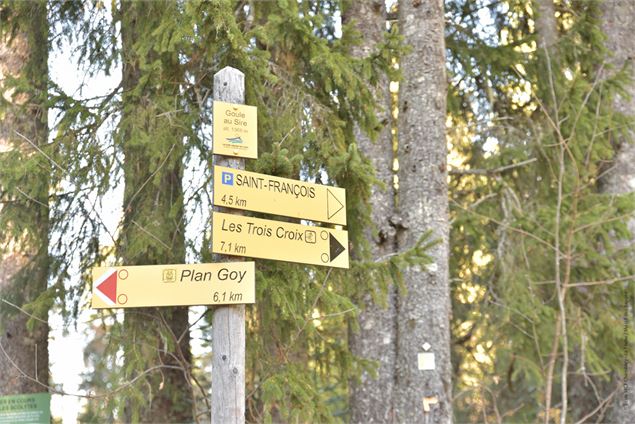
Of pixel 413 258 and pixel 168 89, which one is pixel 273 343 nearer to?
pixel 413 258

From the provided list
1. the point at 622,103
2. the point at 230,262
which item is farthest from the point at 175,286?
the point at 622,103

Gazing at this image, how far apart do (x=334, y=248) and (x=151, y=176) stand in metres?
1.93

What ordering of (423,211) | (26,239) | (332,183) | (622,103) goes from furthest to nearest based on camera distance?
(622,103) < (423,211) < (26,239) < (332,183)

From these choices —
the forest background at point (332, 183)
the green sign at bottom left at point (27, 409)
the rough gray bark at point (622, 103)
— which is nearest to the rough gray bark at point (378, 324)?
the forest background at point (332, 183)

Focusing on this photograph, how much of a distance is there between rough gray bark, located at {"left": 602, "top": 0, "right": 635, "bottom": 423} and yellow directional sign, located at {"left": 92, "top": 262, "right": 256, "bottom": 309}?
6.38m

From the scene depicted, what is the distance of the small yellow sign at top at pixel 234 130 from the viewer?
13.4 ft

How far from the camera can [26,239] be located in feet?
21.5

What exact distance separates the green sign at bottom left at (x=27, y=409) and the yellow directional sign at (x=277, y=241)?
338 centimetres

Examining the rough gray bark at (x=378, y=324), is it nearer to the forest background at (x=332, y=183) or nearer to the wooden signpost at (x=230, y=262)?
the forest background at (x=332, y=183)

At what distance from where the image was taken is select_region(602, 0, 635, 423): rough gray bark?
9.20 m

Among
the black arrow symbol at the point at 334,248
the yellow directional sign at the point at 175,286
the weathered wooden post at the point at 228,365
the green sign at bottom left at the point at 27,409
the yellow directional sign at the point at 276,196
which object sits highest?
the yellow directional sign at the point at 276,196

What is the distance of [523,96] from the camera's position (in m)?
10.4

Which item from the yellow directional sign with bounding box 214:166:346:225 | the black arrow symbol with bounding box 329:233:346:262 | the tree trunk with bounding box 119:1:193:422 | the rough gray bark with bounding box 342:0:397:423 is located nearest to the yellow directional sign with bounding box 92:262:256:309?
the yellow directional sign with bounding box 214:166:346:225

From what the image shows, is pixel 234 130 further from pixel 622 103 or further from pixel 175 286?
pixel 622 103
